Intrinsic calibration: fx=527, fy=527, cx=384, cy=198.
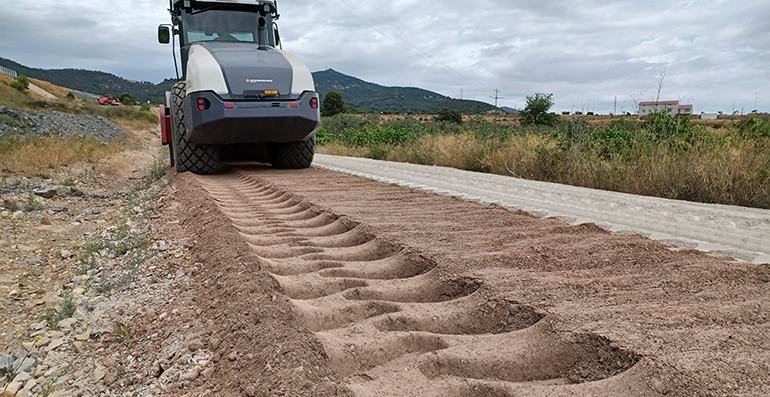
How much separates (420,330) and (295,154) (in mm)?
7622

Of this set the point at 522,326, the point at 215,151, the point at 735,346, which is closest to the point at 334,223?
the point at 522,326

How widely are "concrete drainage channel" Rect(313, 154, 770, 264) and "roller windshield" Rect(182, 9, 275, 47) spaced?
12.8 ft

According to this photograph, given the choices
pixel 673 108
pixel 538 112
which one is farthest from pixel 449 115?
pixel 673 108

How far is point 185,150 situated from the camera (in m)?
8.59

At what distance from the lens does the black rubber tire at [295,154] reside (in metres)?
9.59

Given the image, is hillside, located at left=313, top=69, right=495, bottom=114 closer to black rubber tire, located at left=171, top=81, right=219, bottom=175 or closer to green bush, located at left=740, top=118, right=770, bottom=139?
black rubber tire, located at left=171, top=81, right=219, bottom=175

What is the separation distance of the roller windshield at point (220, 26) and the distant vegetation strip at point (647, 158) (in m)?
5.19

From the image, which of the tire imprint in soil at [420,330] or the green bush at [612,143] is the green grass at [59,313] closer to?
the tire imprint in soil at [420,330]

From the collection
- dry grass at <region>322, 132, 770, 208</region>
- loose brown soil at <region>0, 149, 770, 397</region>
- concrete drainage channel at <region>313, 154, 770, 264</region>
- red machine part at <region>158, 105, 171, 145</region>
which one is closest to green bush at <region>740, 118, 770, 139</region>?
dry grass at <region>322, 132, 770, 208</region>

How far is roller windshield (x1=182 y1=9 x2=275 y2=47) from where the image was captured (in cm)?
898

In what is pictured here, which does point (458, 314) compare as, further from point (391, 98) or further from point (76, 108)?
point (391, 98)

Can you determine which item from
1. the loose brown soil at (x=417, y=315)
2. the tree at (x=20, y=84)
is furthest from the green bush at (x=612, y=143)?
the tree at (x=20, y=84)

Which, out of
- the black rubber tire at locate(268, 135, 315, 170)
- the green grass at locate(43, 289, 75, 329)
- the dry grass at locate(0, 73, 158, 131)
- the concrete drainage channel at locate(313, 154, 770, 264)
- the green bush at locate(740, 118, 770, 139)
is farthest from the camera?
the dry grass at locate(0, 73, 158, 131)

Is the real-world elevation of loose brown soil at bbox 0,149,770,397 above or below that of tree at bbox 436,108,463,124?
below
